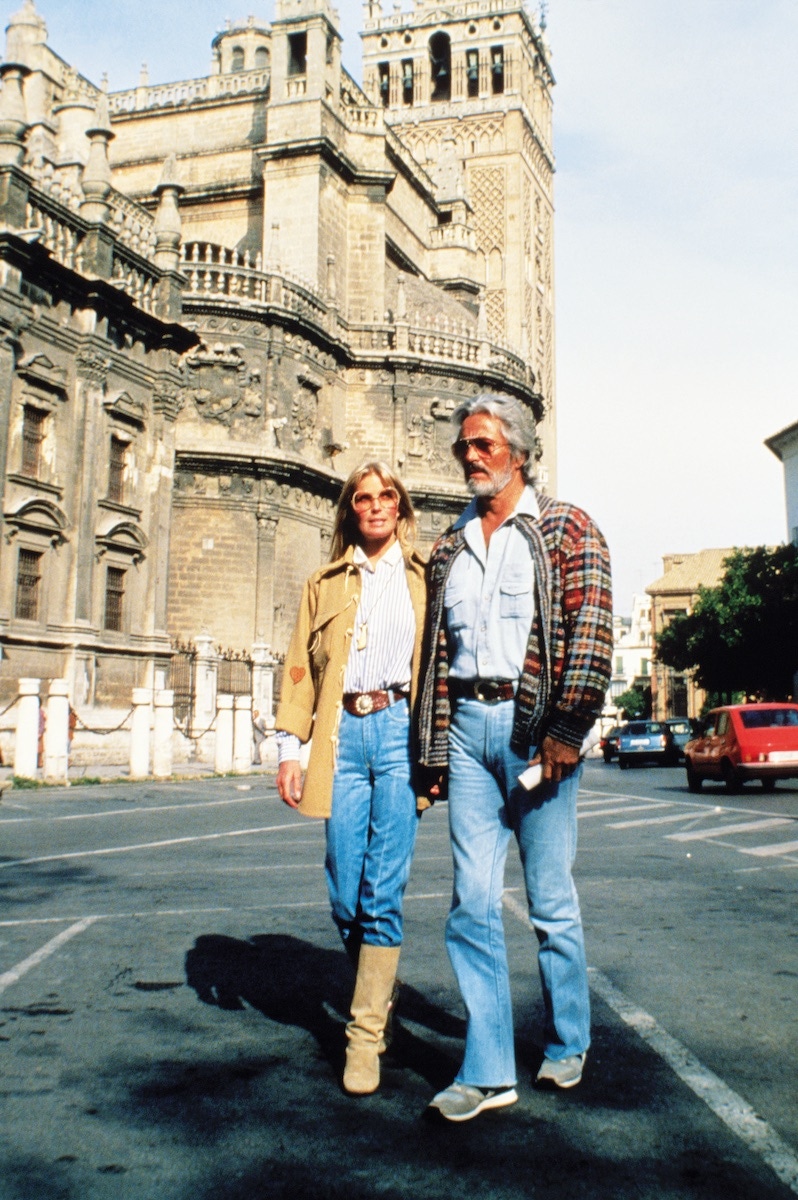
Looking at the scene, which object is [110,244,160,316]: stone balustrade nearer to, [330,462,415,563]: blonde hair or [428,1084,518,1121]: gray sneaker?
[330,462,415,563]: blonde hair

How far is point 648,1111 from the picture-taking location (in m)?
3.11

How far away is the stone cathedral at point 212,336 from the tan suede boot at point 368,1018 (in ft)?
57.1

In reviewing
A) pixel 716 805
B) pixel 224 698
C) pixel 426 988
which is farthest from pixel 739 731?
pixel 426 988

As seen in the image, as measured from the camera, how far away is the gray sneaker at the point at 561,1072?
3.29 metres

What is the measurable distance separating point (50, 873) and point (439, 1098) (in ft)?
17.3

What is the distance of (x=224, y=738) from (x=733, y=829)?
1107cm

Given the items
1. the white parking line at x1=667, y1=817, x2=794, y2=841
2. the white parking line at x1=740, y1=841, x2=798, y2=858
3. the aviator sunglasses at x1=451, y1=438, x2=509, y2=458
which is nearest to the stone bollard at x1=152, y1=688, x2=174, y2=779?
the white parking line at x1=667, y1=817, x2=794, y2=841

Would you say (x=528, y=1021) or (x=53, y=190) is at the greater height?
(x=53, y=190)

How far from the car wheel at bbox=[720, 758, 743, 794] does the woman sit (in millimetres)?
14774

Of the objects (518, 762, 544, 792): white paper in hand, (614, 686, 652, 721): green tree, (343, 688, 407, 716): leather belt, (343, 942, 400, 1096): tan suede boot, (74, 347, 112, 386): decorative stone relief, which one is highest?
(74, 347, 112, 386): decorative stone relief

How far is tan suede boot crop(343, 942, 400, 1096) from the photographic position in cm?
328

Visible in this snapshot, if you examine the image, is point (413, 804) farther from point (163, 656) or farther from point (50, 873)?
point (163, 656)

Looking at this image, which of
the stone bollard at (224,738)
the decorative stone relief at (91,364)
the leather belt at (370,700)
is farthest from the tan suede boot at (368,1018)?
the decorative stone relief at (91,364)

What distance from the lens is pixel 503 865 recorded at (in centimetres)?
333
